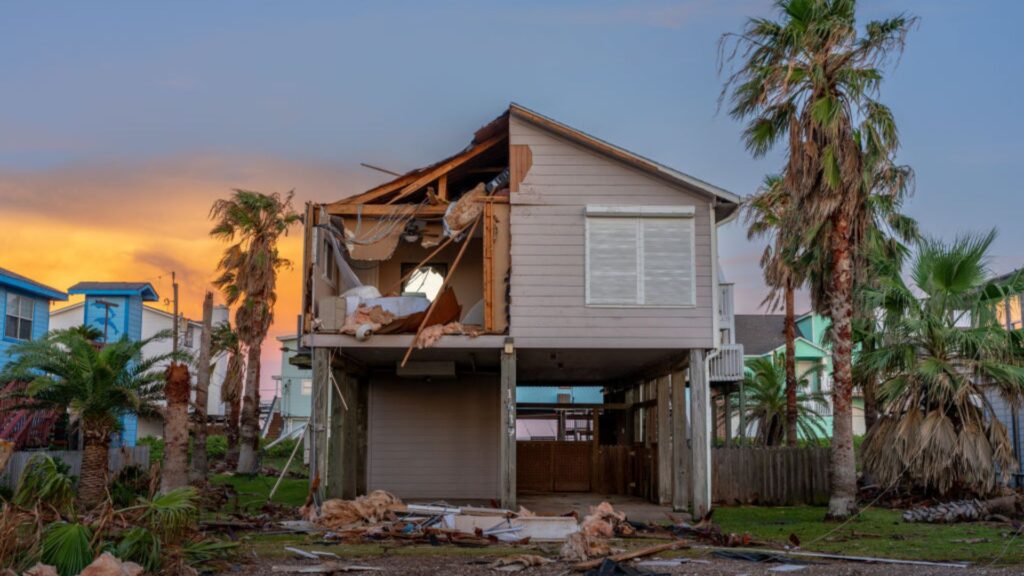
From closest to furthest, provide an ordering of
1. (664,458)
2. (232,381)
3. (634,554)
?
(634,554), (664,458), (232,381)

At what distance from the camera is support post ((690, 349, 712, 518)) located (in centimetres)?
1916

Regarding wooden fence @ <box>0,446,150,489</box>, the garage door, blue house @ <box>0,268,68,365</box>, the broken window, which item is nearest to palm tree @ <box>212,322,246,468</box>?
blue house @ <box>0,268,68,365</box>

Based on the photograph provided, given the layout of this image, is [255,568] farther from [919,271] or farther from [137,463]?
[919,271]

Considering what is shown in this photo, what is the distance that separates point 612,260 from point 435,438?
7.69 metres

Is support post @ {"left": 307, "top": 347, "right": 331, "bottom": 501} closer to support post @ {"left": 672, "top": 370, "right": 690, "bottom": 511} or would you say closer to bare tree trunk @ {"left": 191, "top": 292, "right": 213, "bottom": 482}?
support post @ {"left": 672, "top": 370, "right": 690, "bottom": 511}

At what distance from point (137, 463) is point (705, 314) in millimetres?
13674

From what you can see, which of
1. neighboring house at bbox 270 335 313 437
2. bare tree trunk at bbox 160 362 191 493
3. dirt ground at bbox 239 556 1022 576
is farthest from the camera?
neighboring house at bbox 270 335 313 437

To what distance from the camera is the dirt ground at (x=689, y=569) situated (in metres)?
12.0

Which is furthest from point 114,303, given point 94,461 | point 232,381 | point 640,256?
point 640,256

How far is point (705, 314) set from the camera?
63.1 feet

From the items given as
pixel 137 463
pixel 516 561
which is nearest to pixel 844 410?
pixel 516 561

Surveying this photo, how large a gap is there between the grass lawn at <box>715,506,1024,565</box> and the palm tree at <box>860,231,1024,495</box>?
1.28 meters

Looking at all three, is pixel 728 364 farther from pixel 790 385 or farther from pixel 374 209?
pixel 374 209

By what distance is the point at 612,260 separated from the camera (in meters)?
19.3
